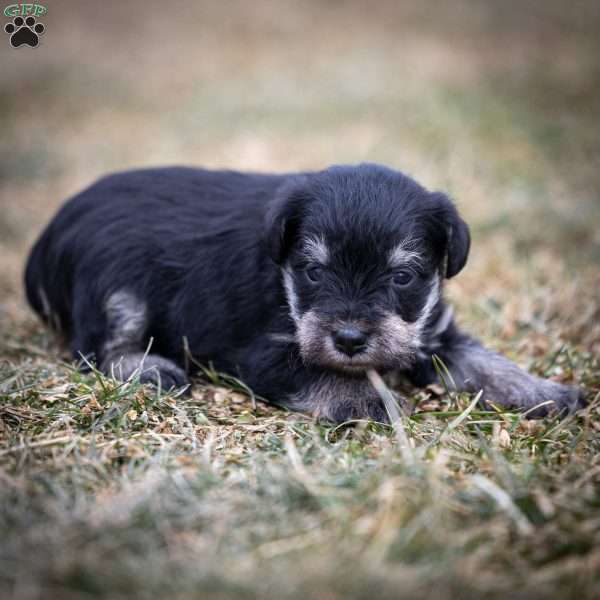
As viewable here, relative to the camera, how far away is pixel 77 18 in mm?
23156

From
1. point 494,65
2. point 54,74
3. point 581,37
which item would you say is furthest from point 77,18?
point 581,37

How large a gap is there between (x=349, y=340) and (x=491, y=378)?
1504mm

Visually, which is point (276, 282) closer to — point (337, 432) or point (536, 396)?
point (337, 432)

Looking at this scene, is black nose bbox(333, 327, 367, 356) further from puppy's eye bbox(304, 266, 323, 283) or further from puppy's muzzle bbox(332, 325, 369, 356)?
puppy's eye bbox(304, 266, 323, 283)

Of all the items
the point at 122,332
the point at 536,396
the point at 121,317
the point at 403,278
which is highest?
the point at 403,278

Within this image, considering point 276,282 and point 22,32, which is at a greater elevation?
point 22,32

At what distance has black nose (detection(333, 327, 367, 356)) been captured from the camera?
4363 millimetres

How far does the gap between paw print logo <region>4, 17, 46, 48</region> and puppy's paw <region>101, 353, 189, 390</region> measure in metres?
3.43

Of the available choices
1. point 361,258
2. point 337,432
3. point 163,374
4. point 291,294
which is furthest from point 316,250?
point 163,374

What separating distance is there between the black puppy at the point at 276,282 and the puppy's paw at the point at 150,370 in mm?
17

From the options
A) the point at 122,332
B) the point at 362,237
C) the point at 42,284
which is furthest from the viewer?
the point at 42,284

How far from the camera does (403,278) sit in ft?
15.7

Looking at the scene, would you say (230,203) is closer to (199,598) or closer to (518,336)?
(518,336)

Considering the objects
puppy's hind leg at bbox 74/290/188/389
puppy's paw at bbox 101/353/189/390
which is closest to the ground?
puppy's paw at bbox 101/353/189/390
